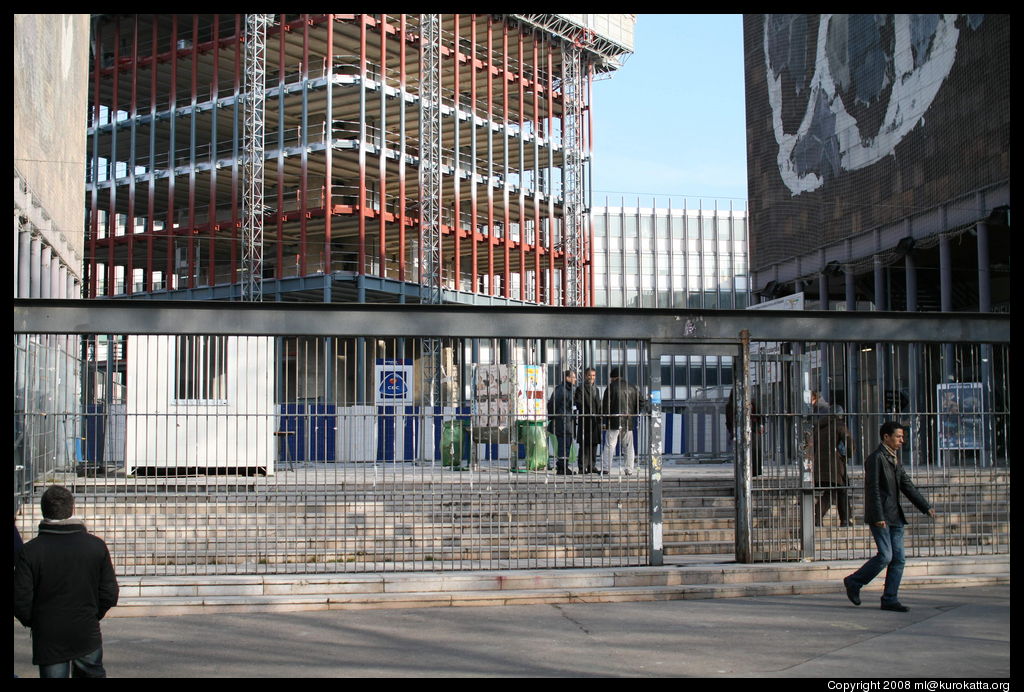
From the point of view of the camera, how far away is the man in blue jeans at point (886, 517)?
10.1 meters

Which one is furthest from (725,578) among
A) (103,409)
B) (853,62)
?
(853,62)

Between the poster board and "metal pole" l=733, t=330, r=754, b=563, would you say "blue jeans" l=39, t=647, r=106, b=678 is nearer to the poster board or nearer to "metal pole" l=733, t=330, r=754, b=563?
"metal pole" l=733, t=330, r=754, b=563

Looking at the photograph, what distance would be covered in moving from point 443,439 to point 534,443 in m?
1.13

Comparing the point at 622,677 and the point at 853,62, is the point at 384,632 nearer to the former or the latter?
the point at 622,677

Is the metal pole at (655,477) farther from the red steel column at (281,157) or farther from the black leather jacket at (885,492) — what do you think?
the red steel column at (281,157)

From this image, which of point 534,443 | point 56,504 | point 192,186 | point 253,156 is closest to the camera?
point 56,504

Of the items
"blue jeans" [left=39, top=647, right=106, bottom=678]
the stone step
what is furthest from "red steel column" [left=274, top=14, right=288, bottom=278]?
"blue jeans" [left=39, top=647, right=106, bottom=678]

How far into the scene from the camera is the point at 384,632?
362 inches

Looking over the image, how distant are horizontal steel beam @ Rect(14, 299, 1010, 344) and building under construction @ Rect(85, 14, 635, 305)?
117 feet

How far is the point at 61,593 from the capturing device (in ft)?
20.1

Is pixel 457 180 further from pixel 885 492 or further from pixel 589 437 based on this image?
pixel 885 492

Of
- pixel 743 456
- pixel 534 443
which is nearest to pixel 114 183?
pixel 534 443

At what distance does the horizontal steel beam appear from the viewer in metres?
10.9

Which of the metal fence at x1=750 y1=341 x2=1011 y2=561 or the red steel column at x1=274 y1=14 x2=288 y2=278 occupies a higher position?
the red steel column at x1=274 y1=14 x2=288 y2=278
